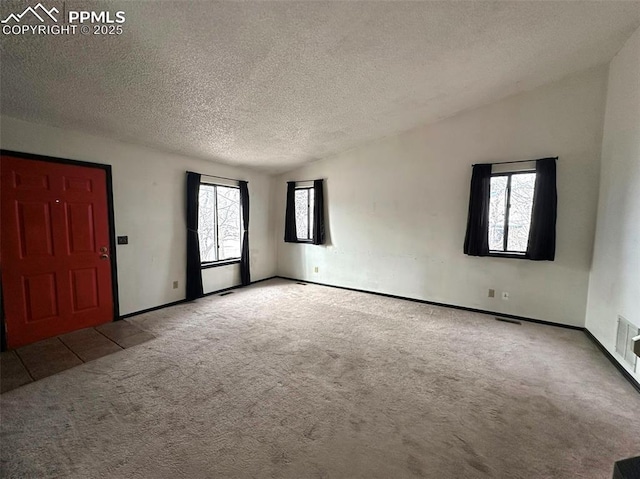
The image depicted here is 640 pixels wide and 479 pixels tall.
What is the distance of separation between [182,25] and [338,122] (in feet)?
7.15

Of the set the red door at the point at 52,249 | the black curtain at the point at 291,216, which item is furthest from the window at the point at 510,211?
the red door at the point at 52,249

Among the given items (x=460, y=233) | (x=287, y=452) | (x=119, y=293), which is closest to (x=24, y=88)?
(x=119, y=293)

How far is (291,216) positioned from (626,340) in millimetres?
4723

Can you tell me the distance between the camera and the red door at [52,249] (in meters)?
2.58

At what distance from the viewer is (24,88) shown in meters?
2.11

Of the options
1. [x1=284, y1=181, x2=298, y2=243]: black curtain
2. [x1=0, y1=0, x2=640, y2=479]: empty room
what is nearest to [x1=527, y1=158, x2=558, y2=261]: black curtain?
[x1=0, y1=0, x2=640, y2=479]: empty room

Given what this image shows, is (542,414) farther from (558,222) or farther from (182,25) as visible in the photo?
(182,25)

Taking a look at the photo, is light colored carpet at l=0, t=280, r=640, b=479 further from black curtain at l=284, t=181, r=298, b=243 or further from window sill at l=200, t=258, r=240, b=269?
black curtain at l=284, t=181, r=298, b=243

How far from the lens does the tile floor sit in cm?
222

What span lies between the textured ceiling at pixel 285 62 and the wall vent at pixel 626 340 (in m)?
2.63

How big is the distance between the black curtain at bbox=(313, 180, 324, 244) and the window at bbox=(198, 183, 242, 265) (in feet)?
4.72

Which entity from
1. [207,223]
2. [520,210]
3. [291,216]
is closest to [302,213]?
[291,216]

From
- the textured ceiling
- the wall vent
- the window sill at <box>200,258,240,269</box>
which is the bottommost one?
the wall vent

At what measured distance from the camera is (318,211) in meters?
5.05
